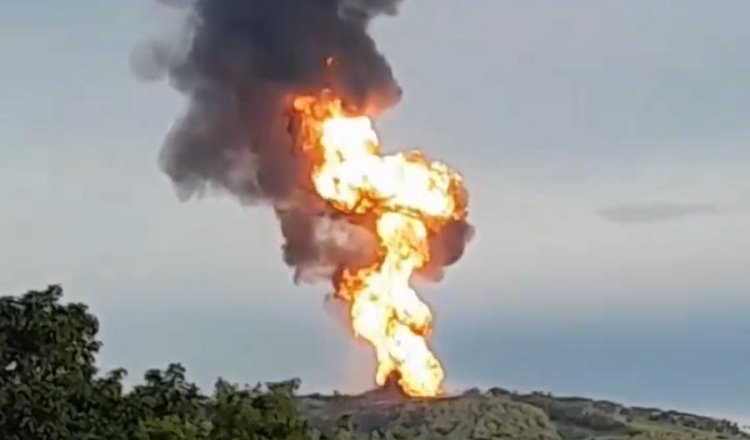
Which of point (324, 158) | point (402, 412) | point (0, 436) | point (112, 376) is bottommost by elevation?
point (0, 436)

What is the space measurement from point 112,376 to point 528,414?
7764cm

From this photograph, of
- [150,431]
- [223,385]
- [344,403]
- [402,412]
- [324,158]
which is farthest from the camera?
[344,403]

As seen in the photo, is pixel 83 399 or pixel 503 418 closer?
pixel 83 399

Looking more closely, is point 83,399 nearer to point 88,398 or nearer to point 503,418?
point 88,398

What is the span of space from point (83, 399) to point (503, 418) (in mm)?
73893

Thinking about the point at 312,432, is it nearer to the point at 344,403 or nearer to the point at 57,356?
the point at 57,356

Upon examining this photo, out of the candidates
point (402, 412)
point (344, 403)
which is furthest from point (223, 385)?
point (344, 403)

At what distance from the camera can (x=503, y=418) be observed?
126m

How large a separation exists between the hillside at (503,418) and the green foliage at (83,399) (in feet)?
153

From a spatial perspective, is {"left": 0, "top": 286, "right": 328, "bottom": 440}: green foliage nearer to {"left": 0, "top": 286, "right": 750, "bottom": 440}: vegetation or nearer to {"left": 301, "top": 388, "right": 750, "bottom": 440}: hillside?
{"left": 0, "top": 286, "right": 750, "bottom": 440}: vegetation

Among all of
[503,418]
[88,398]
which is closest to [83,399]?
[88,398]

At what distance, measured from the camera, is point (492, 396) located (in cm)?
13588

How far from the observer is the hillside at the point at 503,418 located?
11412 cm

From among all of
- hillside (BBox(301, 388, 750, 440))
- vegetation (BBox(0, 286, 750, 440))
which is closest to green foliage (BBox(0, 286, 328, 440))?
vegetation (BBox(0, 286, 750, 440))
